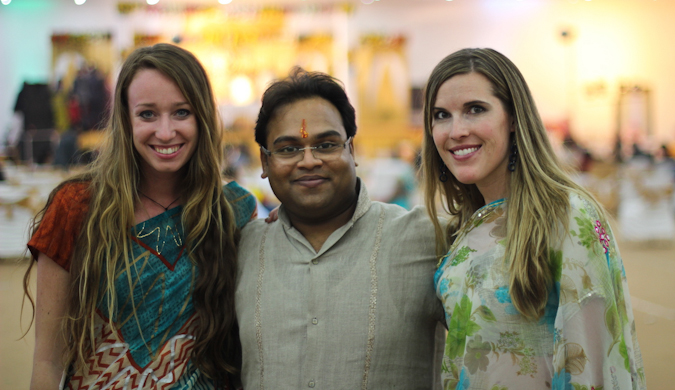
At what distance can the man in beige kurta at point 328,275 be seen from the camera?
1670 millimetres

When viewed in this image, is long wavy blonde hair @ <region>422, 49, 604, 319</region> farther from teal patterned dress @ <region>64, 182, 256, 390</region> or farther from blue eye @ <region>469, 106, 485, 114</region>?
teal patterned dress @ <region>64, 182, 256, 390</region>

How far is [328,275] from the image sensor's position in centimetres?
175

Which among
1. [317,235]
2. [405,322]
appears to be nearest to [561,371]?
[405,322]

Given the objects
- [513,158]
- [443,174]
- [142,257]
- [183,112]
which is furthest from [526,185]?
[142,257]

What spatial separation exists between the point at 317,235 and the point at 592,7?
10.1 meters

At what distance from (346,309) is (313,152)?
0.52 metres

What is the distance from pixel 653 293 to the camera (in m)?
4.86

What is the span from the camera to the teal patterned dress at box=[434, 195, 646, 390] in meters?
1.36

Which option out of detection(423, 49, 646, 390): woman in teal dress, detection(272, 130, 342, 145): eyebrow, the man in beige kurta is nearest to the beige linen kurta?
the man in beige kurta

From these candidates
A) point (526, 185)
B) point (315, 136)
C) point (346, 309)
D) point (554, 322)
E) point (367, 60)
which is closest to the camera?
point (554, 322)

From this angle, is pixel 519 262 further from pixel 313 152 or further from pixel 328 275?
pixel 313 152

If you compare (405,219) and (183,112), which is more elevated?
(183,112)

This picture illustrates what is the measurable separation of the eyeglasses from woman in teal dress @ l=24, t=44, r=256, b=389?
0.27 m

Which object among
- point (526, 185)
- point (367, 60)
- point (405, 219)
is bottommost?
point (405, 219)
